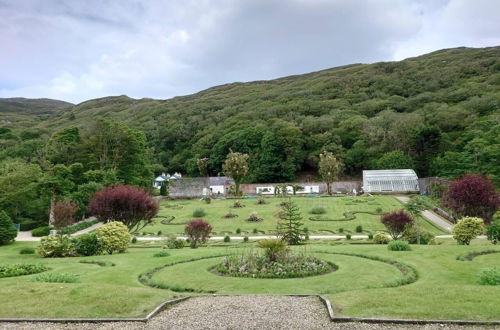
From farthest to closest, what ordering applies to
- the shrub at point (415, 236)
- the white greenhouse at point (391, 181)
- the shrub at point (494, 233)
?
the white greenhouse at point (391, 181)
the shrub at point (415, 236)
the shrub at point (494, 233)

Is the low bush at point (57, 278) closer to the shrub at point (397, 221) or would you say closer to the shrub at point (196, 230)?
the shrub at point (196, 230)

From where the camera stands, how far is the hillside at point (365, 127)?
7131 cm

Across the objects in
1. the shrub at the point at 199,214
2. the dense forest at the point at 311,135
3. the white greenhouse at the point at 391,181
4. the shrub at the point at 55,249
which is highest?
the dense forest at the point at 311,135

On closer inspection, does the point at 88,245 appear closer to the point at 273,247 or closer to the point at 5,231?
the point at 5,231

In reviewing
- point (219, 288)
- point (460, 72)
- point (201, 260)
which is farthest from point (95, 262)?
point (460, 72)

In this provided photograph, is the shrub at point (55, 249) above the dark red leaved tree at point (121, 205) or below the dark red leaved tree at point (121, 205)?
below

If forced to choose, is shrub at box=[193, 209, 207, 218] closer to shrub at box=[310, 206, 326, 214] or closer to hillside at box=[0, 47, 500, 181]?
shrub at box=[310, 206, 326, 214]

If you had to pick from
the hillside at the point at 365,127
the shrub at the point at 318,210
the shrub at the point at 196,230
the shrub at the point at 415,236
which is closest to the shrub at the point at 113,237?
→ the shrub at the point at 196,230

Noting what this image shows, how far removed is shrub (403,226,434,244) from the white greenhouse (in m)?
37.0

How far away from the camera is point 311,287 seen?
40.0 feet

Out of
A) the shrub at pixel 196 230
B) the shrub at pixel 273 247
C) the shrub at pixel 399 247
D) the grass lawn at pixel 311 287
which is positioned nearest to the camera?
the grass lawn at pixel 311 287

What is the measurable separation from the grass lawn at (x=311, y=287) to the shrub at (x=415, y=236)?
5271 mm

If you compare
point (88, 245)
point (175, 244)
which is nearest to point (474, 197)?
point (175, 244)

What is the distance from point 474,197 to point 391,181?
34.2m
